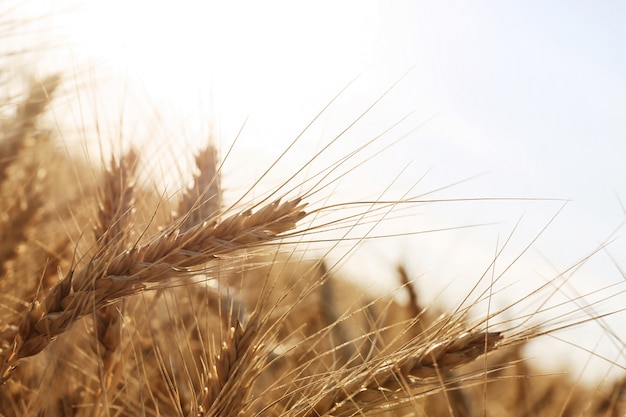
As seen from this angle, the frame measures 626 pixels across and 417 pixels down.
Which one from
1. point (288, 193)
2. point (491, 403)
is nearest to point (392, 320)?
point (491, 403)

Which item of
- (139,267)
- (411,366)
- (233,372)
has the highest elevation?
(139,267)

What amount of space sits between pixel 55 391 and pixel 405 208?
655 millimetres

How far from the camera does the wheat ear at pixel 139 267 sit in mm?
769

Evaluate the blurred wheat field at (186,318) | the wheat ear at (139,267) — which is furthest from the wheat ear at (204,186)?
the wheat ear at (139,267)

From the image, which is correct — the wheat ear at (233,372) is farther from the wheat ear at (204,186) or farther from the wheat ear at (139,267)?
the wheat ear at (204,186)

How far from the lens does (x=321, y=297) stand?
158 cm

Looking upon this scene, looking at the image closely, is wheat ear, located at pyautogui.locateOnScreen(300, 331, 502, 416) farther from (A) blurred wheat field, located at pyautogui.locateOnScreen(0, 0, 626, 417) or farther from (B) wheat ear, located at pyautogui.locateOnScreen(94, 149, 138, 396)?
(B) wheat ear, located at pyautogui.locateOnScreen(94, 149, 138, 396)

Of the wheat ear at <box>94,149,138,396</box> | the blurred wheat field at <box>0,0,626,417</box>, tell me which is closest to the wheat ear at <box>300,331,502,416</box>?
the blurred wheat field at <box>0,0,626,417</box>

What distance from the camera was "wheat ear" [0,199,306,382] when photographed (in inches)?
30.3

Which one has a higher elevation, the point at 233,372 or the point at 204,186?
the point at 204,186

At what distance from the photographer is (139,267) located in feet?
2.53

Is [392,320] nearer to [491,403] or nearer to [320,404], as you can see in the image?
[491,403]

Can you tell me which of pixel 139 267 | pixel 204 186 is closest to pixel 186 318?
pixel 204 186

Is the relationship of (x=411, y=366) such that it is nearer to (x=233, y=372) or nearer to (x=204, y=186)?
(x=233, y=372)
